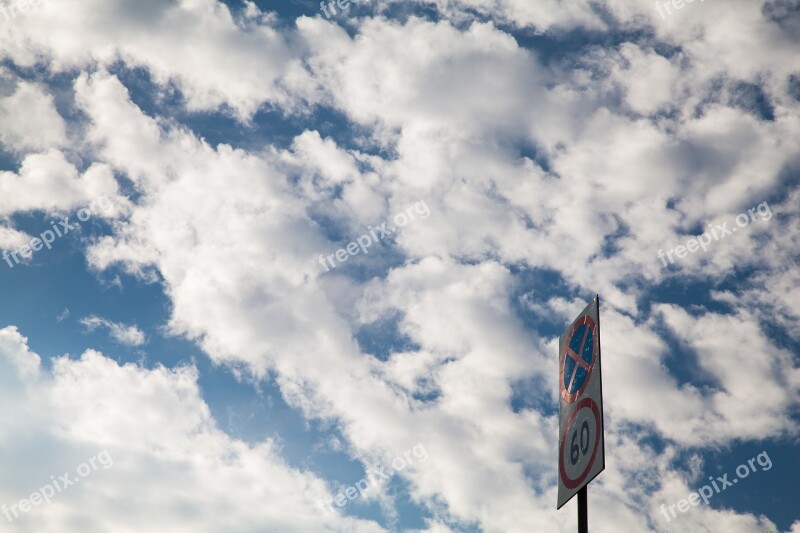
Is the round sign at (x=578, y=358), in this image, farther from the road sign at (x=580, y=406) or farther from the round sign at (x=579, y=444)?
the round sign at (x=579, y=444)

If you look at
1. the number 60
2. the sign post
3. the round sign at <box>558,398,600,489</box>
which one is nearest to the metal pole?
the sign post

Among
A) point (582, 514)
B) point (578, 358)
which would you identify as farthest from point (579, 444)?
point (578, 358)

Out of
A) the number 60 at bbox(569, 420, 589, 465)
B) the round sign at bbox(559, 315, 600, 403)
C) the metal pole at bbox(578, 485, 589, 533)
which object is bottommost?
the metal pole at bbox(578, 485, 589, 533)

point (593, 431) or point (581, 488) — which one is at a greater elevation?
point (593, 431)

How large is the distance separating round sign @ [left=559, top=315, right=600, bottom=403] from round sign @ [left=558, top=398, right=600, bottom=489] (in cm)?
26

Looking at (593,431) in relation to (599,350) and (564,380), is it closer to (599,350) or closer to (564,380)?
(599,350)

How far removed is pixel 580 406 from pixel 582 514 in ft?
3.46

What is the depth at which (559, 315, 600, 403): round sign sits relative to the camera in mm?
5727

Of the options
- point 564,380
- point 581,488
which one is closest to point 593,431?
point 581,488

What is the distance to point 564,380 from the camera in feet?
21.0

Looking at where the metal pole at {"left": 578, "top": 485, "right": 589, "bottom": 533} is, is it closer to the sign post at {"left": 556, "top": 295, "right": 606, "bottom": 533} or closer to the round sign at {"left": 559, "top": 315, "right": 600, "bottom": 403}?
the sign post at {"left": 556, "top": 295, "right": 606, "bottom": 533}

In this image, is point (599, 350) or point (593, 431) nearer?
point (593, 431)

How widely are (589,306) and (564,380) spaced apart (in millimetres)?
958

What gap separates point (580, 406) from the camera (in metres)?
5.70
